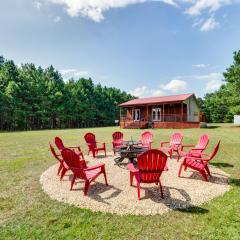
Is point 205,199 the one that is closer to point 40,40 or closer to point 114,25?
point 114,25

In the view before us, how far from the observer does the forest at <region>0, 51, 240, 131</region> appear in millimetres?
26339

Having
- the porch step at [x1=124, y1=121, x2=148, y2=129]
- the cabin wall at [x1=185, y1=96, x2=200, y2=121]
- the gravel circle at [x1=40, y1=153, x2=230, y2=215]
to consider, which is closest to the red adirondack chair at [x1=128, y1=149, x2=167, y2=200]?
the gravel circle at [x1=40, y1=153, x2=230, y2=215]

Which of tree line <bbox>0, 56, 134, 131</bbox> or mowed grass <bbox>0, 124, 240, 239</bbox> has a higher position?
tree line <bbox>0, 56, 134, 131</bbox>

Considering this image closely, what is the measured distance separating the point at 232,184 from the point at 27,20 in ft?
40.4

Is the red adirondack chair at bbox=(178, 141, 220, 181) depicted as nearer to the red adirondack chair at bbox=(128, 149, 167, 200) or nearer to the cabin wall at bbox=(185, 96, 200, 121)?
the red adirondack chair at bbox=(128, 149, 167, 200)

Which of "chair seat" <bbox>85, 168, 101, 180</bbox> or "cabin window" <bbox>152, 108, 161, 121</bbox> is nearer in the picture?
"chair seat" <bbox>85, 168, 101, 180</bbox>

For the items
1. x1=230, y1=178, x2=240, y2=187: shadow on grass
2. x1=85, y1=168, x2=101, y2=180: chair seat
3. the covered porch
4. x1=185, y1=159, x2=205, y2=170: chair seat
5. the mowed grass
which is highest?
the covered porch

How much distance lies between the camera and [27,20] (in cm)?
1130

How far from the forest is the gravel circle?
21.6 meters

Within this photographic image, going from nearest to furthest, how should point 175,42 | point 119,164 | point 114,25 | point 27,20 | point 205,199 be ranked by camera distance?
point 205,199 → point 119,164 → point 27,20 → point 114,25 → point 175,42

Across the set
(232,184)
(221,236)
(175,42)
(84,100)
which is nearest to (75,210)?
(221,236)

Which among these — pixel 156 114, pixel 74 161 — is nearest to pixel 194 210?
pixel 74 161

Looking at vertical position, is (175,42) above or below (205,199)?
above

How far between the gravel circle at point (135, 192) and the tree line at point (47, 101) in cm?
3292
